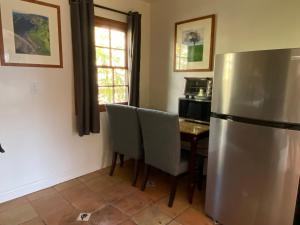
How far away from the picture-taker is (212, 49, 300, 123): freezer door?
1332 mm

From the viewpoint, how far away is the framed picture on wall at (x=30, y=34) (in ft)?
6.43

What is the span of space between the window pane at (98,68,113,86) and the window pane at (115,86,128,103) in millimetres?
155

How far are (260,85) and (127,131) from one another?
1511 millimetres

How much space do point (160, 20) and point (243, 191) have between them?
253 cm

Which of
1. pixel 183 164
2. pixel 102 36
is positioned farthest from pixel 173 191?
pixel 102 36

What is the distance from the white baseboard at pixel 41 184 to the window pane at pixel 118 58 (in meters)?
1.50

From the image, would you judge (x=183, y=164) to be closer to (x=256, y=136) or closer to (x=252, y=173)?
(x=252, y=173)

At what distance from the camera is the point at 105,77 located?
2.87 meters

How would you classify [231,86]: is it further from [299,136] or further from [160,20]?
[160,20]

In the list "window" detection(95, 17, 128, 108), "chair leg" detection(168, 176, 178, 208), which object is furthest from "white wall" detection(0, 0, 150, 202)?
"chair leg" detection(168, 176, 178, 208)

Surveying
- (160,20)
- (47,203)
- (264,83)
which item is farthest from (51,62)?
(264,83)

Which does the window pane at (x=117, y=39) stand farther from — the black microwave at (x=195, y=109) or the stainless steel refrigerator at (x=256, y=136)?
the stainless steel refrigerator at (x=256, y=136)

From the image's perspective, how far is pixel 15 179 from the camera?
221cm

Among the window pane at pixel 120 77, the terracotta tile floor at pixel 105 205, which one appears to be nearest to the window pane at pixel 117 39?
the window pane at pixel 120 77
